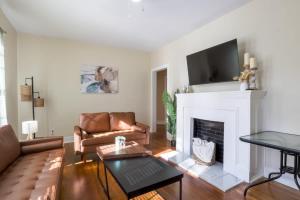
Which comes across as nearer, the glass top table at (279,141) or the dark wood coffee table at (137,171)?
the dark wood coffee table at (137,171)

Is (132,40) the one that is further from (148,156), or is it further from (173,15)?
(148,156)

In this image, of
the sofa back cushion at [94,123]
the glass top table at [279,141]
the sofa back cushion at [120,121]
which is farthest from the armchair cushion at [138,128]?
the glass top table at [279,141]

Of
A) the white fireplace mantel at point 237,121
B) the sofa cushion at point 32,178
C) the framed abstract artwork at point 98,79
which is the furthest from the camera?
the framed abstract artwork at point 98,79

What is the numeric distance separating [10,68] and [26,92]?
0.53 metres

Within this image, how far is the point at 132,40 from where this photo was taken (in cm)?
425

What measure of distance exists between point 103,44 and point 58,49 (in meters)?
1.12

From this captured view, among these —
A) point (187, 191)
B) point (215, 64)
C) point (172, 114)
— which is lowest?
point (187, 191)

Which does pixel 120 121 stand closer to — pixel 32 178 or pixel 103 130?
pixel 103 130

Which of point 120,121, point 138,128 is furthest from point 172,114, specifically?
point 120,121

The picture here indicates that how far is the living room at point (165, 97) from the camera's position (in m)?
1.97

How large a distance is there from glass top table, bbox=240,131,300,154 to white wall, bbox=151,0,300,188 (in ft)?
0.60

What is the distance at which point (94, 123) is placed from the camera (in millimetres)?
3496

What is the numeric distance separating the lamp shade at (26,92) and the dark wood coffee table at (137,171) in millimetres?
2379

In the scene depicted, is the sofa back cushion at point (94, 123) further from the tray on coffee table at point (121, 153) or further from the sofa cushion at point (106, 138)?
the tray on coffee table at point (121, 153)
